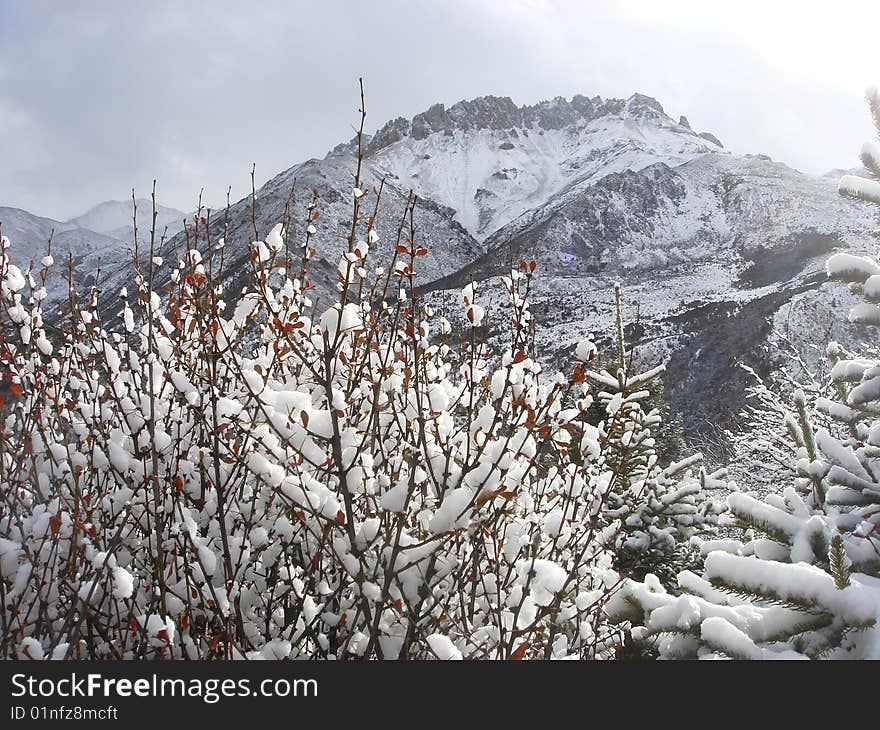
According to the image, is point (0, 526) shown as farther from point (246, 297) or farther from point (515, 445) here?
point (515, 445)

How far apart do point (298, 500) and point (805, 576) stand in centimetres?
145

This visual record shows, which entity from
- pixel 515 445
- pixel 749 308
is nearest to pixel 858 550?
pixel 515 445

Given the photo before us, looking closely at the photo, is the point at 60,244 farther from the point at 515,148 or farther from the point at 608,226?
the point at 608,226

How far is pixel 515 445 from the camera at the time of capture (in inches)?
82.1

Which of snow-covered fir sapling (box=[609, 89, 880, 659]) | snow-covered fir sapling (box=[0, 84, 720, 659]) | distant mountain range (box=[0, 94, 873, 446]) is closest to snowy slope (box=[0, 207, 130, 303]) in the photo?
distant mountain range (box=[0, 94, 873, 446])

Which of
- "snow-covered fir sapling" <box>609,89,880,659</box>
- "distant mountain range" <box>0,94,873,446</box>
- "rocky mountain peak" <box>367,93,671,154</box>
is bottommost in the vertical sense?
"snow-covered fir sapling" <box>609,89,880,659</box>

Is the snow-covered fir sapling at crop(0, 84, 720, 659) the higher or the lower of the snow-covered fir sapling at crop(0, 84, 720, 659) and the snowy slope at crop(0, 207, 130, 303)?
the lower

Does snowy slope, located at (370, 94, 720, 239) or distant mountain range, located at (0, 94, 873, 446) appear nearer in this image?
distant mountain range, located at (0, 94, 873, 446)

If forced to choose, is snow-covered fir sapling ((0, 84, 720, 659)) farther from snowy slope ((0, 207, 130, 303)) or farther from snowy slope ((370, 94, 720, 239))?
snowy slope ((370, 94, 720, 239))

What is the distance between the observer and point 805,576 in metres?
1.36

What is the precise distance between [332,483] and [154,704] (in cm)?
107

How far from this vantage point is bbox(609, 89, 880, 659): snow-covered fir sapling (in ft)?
4.41

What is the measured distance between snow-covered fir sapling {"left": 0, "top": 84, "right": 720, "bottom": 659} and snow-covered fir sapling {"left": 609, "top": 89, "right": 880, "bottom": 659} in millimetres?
425

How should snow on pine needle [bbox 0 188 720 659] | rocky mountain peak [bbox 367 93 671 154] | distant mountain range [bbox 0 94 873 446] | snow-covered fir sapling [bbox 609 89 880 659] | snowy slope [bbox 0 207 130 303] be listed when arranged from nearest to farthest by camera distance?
snow-covered fir sapling [bbox 609 89 880 659]
snow on pine needle [bbox 0 188 720 659]
distant mountain range [bbox 0 94 873 446]
snowy slope [bbox 0 207 130 303]
rocky mountain peak [bbox 367 93 671 154]
